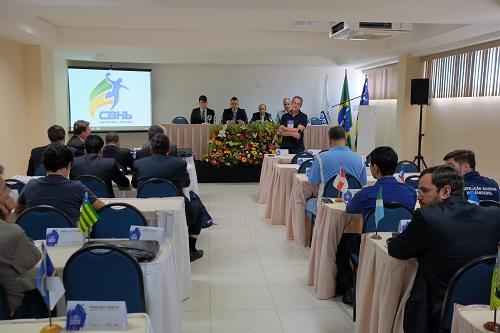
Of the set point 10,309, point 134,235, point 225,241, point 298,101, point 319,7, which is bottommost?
point 225,241

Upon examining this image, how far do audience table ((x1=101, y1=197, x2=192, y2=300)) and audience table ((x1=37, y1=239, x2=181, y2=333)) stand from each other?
0.63 metres

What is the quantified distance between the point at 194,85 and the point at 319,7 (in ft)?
25.8

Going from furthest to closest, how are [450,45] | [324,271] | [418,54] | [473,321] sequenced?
[418,54]
[450,45]
[324,271]
[473,321]

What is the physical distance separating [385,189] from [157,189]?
78.6 inches

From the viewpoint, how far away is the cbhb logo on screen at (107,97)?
11320 millimetres

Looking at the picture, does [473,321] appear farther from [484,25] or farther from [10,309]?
[484,25]

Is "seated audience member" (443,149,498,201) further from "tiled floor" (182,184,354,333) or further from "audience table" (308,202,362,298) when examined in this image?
"tiled floor" (182,184,354,333)

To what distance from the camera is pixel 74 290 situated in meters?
2.28

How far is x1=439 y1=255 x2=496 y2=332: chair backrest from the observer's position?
6.84ft

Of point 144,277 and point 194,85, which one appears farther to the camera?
point 194,85

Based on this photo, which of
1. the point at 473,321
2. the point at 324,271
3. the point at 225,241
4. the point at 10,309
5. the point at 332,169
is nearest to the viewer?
the point at 473,321

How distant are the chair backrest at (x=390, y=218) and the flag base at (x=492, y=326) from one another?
139 cm

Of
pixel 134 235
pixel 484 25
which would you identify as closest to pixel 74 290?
pixel 134 235

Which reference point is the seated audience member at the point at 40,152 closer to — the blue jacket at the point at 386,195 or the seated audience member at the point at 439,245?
the blue jacket at the point at 386,195
